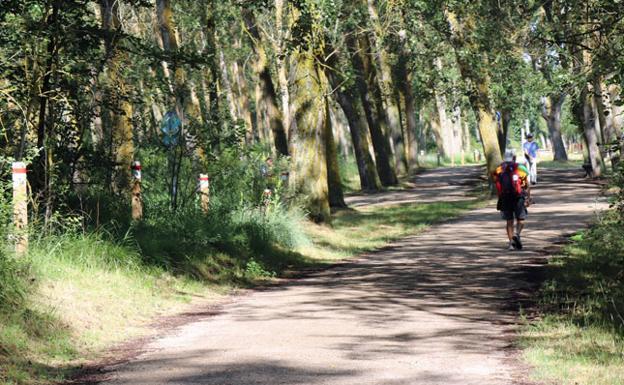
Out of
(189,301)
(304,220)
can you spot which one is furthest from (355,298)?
(304,220)

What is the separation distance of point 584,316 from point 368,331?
2.47 metres

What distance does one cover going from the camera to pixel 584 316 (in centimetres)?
1126

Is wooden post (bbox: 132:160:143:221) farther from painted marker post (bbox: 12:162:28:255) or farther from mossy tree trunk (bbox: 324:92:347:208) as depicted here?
mossy tree trunk (bbox: 324:92:347:208)

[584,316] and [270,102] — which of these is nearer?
[584,316]

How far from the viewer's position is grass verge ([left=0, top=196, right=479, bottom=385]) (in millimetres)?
9344

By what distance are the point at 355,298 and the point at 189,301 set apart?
82.6 inches

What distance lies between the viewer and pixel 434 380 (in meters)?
7.75

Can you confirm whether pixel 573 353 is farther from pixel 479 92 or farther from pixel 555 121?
pixel 555 121

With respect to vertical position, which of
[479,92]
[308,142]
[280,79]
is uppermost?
[280,79]

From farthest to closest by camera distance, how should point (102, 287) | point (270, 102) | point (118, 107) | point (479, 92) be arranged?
point (479, 92) < point (270, 102) < point (118, 107) < point (102, 287)

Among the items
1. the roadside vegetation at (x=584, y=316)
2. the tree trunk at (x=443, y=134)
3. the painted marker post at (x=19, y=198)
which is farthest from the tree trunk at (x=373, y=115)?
the tree trunk at (x=443, y=134)

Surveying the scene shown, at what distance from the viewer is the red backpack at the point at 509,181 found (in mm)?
19625

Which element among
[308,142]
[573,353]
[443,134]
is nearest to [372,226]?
[308,142]

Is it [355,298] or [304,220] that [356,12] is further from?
[355,298]
